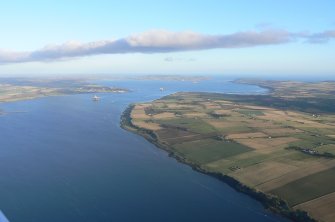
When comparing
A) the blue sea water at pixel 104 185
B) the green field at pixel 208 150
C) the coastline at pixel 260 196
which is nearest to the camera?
the coastline at pixel 260 196

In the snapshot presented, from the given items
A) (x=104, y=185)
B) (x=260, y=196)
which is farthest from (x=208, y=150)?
(x=104, y=185)

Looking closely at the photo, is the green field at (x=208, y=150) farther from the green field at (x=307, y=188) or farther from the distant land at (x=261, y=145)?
the green field at (x=307, y=188)

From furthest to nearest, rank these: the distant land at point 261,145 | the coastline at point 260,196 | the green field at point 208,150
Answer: the green field at point 208,150 < the distant land at point 261,145 < the coastline at point 260,196

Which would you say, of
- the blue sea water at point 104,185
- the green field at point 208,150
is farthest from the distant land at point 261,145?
the blue sea water at point 104,185

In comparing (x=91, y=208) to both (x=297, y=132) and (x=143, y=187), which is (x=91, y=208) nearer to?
(x=143, y=187)

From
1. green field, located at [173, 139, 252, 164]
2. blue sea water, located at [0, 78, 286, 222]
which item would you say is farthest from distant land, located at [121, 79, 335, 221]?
blue sea water, located at [0, 78, 286, 222]

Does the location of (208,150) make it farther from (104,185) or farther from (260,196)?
(104,185)
